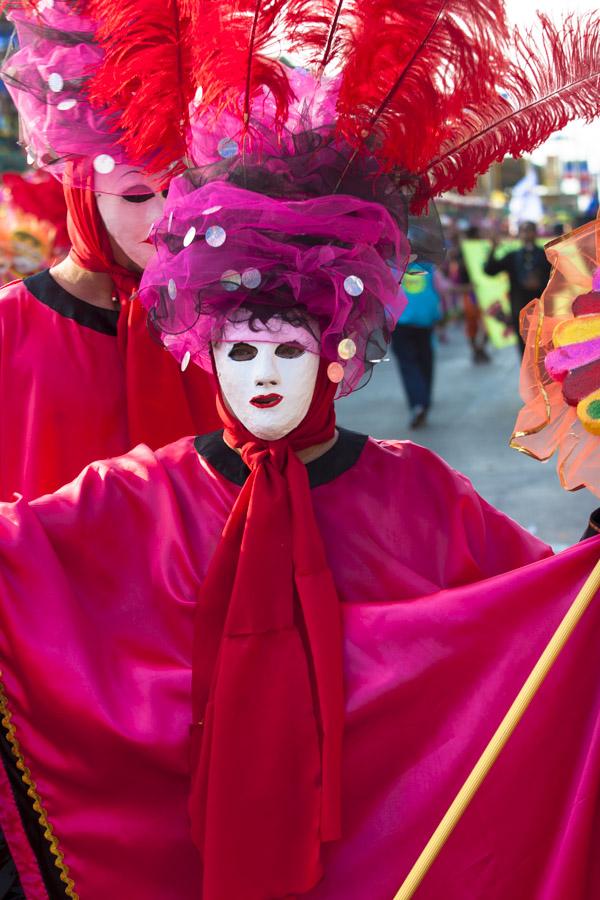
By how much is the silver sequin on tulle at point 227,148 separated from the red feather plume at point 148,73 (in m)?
0.12

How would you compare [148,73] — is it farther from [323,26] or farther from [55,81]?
[55,81]

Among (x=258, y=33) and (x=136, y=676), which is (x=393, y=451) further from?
(x=258, y=33)

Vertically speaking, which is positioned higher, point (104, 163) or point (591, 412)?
point (104, 163)

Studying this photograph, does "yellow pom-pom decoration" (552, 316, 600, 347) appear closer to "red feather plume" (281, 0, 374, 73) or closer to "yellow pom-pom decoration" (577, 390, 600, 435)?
"yellow pom-pom decoration" (577, 390, 600, 435)

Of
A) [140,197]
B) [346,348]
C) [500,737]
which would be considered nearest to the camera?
[500,737]

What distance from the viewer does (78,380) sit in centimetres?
375

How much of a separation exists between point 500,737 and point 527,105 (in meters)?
1.38

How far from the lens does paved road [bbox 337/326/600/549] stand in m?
8.27

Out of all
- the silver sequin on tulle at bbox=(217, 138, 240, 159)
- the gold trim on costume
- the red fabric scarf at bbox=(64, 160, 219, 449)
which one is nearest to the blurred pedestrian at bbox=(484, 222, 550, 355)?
the red fabric scarf at bbox=(64, 160, 219, 449)

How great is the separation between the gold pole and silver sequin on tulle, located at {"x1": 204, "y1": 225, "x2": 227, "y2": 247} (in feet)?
3.38

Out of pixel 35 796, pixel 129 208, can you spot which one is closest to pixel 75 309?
pixel 129 208

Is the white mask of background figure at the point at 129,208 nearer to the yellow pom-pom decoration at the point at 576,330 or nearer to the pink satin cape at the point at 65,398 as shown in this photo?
the pink satin cape at the point at 65,398

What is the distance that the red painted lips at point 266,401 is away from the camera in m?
2.94

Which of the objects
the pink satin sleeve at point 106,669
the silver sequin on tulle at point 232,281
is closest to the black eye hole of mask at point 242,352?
the silver sequin on tulle at point 232,281
